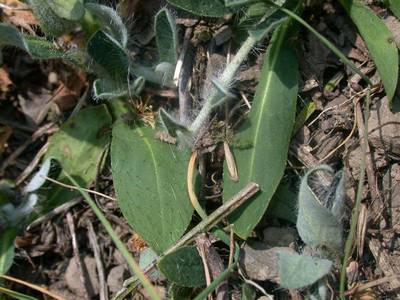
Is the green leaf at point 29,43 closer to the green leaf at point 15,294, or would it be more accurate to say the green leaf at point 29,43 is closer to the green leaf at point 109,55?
the green leaf at point 109,55

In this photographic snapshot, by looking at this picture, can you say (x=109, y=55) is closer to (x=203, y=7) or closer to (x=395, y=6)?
(x=203, y=7)

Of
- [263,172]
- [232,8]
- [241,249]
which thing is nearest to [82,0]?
[232,8]

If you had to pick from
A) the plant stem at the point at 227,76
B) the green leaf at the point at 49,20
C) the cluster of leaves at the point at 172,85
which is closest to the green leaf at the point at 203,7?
the cluster of leaves at the point at 172,85

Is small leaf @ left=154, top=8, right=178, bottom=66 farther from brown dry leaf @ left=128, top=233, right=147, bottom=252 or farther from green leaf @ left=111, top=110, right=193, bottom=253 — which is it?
brown dry leaf @ left=128, top=233, right=147, bottom=252

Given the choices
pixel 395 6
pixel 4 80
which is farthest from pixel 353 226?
pixel 4 80

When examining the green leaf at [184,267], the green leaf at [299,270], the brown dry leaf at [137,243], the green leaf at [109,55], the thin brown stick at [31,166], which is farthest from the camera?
the thin brown stick at [31,166]

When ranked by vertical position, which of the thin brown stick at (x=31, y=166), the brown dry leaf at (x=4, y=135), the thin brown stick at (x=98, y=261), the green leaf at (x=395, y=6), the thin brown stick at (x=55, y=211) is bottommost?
the thin brown stick at (x=98, y=261)

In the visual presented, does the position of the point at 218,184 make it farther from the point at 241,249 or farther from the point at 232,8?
the point at 232,8
